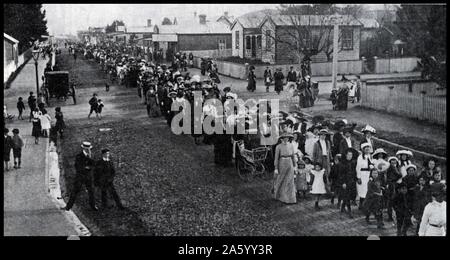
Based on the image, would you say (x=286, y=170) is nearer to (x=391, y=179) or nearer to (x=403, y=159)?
(x=391, y=179)

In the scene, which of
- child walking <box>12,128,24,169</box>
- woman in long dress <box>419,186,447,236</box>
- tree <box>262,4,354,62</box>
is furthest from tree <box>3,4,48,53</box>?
woman in long dress <box>419,186,447,236</box>

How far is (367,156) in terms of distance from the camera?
10.2 metres

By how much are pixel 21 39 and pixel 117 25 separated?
72238 millimetres

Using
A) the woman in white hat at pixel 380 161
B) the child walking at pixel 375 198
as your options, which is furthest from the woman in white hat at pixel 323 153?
the child walking at pixel 375 198

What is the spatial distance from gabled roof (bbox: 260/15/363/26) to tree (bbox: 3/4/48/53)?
62.1 feet

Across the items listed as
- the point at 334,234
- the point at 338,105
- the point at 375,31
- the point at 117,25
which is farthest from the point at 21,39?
the point at 117,25

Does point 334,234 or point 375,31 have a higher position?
point 375,31

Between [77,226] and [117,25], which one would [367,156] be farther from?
[117,25]

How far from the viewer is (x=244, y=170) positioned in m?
12.8

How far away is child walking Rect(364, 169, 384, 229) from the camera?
373 inches

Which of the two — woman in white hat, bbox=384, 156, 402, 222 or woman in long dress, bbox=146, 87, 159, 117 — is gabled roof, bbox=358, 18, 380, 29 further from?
woman in white hat, bbox=384, 156, 402, 222

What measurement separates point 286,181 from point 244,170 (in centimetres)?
216

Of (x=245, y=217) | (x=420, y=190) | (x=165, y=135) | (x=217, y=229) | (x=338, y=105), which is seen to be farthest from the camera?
(x=338, y=105)
